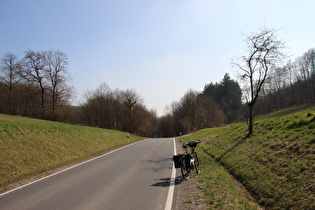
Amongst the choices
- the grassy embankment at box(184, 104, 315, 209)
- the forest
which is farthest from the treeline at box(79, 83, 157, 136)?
the grassy embankment at box(184, 104, 315, 209)

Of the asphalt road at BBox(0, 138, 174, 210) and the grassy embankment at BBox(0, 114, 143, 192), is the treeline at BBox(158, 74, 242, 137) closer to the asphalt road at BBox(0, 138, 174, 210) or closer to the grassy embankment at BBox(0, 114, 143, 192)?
the grassy embankment at BBox(0, 114, 143, 192)

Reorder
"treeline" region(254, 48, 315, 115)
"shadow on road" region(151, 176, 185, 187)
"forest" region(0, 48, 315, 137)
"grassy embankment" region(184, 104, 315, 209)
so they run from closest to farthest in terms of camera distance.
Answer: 1. "grassy embankment" region(184, 104, 315, 209)
2. "shadow on road" region(151, 176, 185, 187)
3. "forest" region(0, 48, 315, 137)
4. "treeline" region(254, 48, 315, 115)

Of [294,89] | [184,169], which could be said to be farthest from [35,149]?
[294,89]

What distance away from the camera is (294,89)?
59750 mm

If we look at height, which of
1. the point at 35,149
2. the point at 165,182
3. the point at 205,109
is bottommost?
the point at 165,182

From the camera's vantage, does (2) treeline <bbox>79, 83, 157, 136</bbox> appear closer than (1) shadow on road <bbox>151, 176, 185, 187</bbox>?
No

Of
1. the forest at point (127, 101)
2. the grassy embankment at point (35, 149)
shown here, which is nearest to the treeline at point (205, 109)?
the forest at point (127, 101)

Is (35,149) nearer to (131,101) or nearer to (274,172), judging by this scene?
(274,172)

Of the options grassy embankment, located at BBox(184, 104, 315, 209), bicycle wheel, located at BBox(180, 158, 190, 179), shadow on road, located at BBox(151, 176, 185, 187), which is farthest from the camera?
bicycle wheel, located at BBox(180, 158, 190, 179)

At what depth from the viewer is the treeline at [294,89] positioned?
54338mm

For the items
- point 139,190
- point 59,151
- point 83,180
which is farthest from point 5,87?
point 139,190

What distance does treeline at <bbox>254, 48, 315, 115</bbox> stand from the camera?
178 ft

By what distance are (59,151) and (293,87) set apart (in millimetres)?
66105

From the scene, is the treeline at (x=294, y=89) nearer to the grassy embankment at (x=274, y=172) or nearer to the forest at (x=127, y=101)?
the forest at (x=127, y=101)
